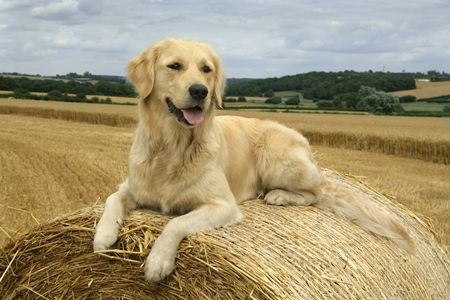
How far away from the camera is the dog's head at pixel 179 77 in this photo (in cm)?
314

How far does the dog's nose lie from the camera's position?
3.07 metres

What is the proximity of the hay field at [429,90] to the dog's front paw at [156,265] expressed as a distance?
5210 centimetres

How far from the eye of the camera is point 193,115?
126 inches

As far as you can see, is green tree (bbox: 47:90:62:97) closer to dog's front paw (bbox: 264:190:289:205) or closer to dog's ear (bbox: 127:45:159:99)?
dog's ear (bbox: 127:45:159:99)

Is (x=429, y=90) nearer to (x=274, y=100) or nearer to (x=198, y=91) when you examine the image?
(x=274, y=100)

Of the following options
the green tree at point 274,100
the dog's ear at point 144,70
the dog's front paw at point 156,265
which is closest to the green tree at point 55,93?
the green tree at point 274,100

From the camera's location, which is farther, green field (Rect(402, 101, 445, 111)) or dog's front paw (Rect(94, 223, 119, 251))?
green field (Rect(402, 101, 445, 111))

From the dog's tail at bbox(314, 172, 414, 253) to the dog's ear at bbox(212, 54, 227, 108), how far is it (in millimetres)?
1495

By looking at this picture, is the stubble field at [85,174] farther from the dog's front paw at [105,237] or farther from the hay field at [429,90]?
the hay field at [429,90]

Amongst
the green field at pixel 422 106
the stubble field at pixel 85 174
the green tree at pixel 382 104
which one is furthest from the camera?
the green tree at pixel 382 104

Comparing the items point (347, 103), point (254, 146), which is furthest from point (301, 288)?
point (347, 103)

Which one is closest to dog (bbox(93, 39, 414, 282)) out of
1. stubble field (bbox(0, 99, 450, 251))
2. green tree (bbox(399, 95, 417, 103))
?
stubble field (bbox(0, 99, 450, 251))

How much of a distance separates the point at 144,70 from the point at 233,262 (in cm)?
178

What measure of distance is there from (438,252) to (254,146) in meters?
2.33
